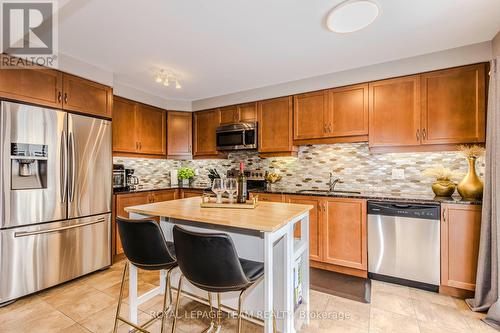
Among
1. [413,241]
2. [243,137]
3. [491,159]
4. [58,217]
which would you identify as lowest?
[413,241]

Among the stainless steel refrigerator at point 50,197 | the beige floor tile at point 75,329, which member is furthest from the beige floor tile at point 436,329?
the stainless steel refrigerator at point 50,197

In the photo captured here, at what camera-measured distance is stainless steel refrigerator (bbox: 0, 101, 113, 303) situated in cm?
219

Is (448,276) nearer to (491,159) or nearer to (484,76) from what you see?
(491,159)

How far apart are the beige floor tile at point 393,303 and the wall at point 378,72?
2.40 meters

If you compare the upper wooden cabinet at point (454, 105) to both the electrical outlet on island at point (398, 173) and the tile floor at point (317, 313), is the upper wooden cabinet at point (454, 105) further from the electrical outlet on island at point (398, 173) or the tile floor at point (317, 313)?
the tile floor at point (317, 313)

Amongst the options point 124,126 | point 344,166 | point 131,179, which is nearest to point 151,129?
point 124,126

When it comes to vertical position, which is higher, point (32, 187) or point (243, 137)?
point (243, 137)

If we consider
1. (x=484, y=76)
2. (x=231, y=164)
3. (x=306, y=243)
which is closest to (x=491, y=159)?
(x=484, y=76)

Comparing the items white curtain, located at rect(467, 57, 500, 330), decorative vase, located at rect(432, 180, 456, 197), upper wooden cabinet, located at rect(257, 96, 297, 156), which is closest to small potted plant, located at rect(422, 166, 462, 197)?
decorative vase, located at rect(432, 180, 456, 197)

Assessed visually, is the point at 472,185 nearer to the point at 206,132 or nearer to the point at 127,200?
the point at 206,132

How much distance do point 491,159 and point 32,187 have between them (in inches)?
166

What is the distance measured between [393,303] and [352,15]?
2.54m

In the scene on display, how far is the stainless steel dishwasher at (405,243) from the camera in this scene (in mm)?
2371

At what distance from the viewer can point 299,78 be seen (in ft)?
10.9
